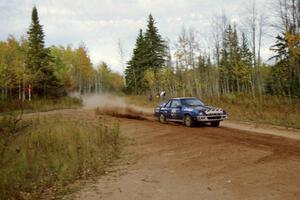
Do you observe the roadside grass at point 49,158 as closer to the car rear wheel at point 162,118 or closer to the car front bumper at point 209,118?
the car front bumper at point 209,118

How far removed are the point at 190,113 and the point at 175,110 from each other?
1.67 meters

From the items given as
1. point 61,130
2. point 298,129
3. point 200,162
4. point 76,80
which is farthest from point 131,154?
point 76,80

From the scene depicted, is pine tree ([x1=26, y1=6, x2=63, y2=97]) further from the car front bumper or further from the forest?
the car front bumper

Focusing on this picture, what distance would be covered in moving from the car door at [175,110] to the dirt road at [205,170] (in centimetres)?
522

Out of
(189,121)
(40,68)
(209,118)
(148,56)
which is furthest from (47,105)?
(209,118)

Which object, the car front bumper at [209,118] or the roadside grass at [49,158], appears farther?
the car front bumper at [209,118]

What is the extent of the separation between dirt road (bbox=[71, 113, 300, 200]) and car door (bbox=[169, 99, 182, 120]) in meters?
5.22

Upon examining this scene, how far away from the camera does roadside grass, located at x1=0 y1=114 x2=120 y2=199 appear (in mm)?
8234

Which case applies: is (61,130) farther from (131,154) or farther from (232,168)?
(232,168)

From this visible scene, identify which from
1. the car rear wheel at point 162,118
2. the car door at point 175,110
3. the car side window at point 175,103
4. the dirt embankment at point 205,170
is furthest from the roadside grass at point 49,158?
the car rear wheel at point 162,118

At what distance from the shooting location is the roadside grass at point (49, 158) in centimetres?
Answer: 823

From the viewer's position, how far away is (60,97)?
52.5m

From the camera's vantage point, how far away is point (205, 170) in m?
9.82

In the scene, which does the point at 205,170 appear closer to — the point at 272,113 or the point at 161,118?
the point at 161,118
